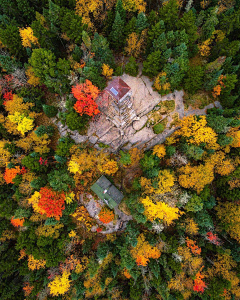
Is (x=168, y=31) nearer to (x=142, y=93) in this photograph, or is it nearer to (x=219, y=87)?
(x=142, y=93)

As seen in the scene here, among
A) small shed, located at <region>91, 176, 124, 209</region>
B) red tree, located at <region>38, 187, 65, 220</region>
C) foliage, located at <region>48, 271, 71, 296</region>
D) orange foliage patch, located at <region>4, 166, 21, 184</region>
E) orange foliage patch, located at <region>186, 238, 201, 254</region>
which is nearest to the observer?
red tree, located at <region>38, 187, 65, 220</region>

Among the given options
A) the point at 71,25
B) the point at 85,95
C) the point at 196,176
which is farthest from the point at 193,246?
the point at 71,25

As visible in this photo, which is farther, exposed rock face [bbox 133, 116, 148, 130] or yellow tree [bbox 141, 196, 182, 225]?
exposed rock face [bbox 133, 116, 148, 130]

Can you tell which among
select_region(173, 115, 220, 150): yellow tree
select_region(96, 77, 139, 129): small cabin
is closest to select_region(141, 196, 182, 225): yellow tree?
select_region(173, 115, 220, 150): yellow tree

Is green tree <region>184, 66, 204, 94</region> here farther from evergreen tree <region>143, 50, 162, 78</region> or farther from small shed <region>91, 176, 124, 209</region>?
small shed <region>91, 176, 124, 209</region>

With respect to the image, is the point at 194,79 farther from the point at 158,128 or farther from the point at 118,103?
the point at 118,103

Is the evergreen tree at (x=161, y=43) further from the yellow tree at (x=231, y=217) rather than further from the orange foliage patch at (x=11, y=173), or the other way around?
the orange foliage patch at (x=11, y=173)

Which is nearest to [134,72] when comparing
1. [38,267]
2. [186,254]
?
[186,254]
